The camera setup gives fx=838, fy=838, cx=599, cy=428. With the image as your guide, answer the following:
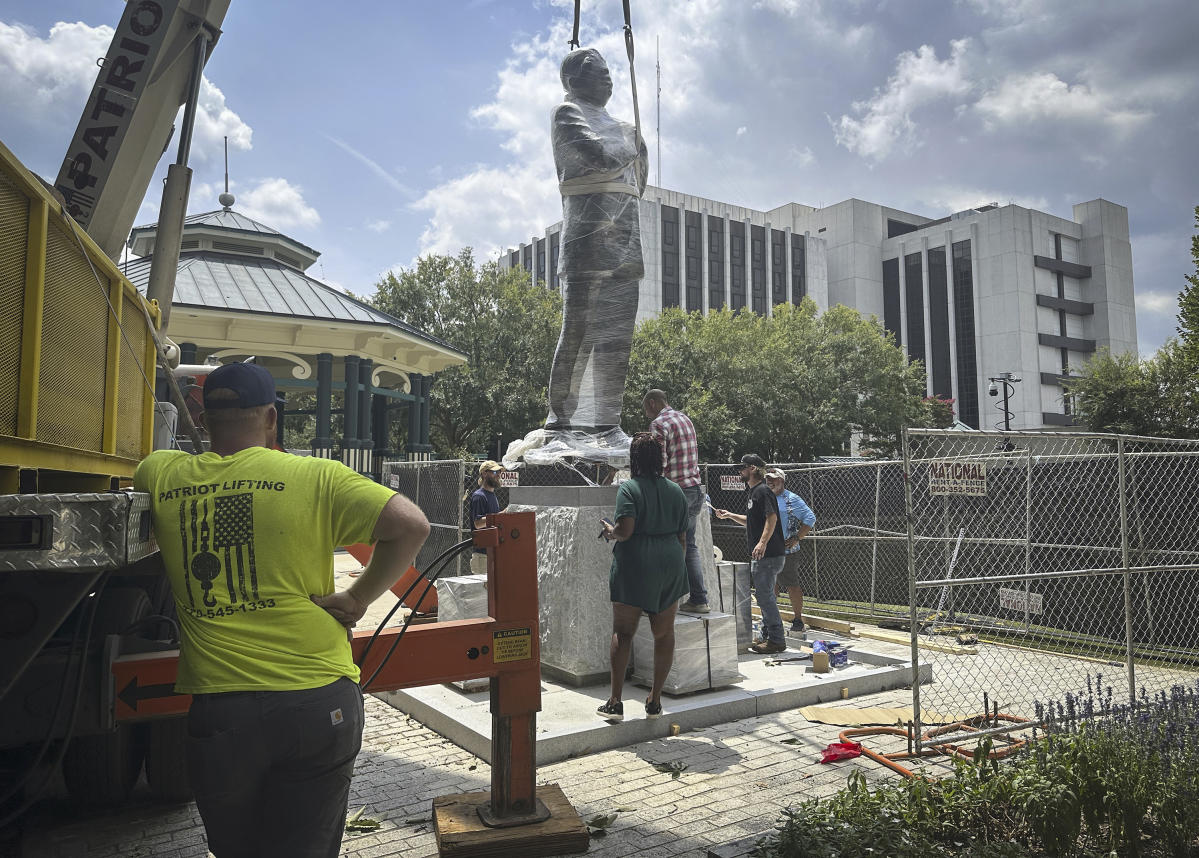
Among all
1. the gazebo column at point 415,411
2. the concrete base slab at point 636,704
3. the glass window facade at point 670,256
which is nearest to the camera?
the concrete base slab at point 636,704

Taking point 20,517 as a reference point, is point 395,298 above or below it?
above

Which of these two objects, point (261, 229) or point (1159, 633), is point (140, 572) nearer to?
point (1159, 633)

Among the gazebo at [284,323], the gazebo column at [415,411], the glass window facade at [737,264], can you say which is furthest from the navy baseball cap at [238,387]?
the glass window facade at [737,264]

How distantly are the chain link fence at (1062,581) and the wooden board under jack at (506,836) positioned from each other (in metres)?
3.46

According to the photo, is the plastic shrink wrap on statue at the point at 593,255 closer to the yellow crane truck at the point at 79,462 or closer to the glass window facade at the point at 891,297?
the yellow crane truck at the point at 79,462

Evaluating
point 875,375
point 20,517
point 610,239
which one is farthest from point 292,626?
point 875,375

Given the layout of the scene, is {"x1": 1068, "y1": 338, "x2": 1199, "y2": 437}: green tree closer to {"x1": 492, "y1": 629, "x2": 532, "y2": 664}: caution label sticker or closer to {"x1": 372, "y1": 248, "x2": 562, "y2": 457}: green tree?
{"x1": 372, "y1": 248, "x2": 562, "y2": 457}: green tree

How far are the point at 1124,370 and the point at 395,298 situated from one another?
30.5 meters

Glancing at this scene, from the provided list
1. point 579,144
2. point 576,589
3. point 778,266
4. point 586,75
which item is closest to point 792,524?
point 576,589

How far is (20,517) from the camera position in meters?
2.36

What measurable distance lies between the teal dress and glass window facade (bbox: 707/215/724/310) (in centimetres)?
6923

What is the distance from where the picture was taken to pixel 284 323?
1738 centimetres

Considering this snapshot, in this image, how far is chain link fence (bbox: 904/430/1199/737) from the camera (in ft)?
24.0

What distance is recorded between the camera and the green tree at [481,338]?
103 ft
